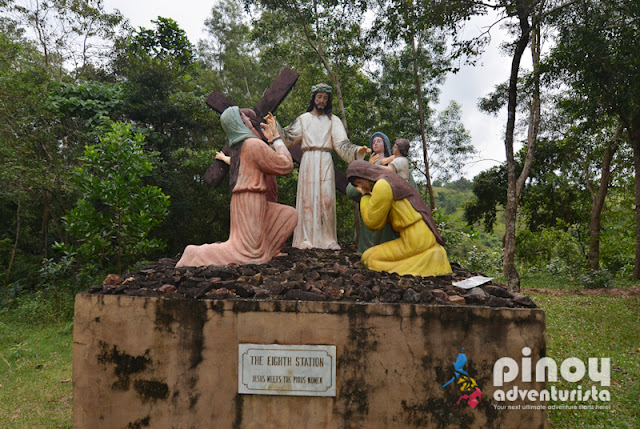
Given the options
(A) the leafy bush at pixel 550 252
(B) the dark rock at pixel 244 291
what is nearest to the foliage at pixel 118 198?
(B) the dark rock at pixel 244 291

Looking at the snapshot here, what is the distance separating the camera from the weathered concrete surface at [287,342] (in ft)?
9.41

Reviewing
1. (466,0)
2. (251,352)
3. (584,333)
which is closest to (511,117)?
(466,0)

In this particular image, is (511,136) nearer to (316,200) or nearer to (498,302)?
(316,200)

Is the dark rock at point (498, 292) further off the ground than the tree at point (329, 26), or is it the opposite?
the tree at point (329, 26)

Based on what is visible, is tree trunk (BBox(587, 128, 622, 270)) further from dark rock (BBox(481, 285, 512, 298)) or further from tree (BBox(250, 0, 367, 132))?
dark rock (BBox(481, 285, 512, 298))

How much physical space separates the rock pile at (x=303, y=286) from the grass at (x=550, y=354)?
136 centimetres

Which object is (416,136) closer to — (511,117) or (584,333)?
(511,117)

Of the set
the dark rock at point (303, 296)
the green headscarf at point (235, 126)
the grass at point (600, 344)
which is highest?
the green headscarf at point (235, 126)

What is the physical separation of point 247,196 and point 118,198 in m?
3.14

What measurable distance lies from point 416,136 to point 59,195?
29.6 feet

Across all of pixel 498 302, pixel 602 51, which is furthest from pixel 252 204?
pixel 602 51

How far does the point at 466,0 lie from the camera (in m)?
6.10

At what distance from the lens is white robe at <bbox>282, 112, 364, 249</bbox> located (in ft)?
18.2

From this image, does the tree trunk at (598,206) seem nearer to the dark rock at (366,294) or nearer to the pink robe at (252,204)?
the pink robe at (252,204)
